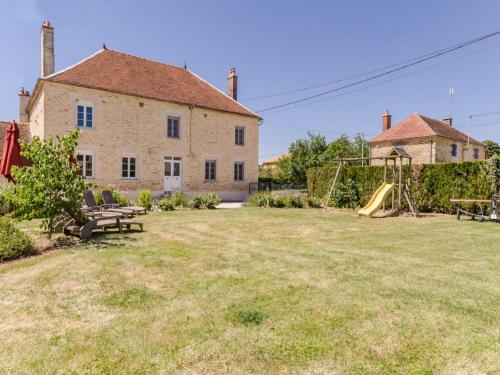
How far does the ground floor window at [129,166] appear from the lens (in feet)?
61.4

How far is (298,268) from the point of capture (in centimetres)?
526

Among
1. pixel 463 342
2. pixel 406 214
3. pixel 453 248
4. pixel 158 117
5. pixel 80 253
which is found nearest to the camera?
pixel 463 342

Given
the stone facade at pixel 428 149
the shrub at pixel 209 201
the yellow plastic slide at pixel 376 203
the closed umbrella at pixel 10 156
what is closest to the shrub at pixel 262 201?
the shrub at pixel 209 201

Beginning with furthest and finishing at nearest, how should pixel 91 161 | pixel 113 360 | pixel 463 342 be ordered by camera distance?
pixel 91 161, pixel 463 342, pixel 113 360

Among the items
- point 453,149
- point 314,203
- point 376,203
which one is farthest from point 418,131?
point 376,203

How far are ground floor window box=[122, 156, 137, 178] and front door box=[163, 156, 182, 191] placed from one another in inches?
75.9

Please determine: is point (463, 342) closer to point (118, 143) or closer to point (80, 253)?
point (80, 253)

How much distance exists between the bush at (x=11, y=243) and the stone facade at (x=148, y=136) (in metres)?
10.9

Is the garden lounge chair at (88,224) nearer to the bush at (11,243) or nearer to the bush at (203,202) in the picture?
the bush at (11,243)

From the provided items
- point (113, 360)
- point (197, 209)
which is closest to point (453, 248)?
point (113, 360)

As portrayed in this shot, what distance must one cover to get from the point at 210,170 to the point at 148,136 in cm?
479

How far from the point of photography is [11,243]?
5809 mm

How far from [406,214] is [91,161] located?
15.8 metres

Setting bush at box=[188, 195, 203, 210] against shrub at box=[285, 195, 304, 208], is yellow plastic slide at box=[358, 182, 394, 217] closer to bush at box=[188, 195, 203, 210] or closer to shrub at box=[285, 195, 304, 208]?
shrub at box=[285, 195, 304, 208]
